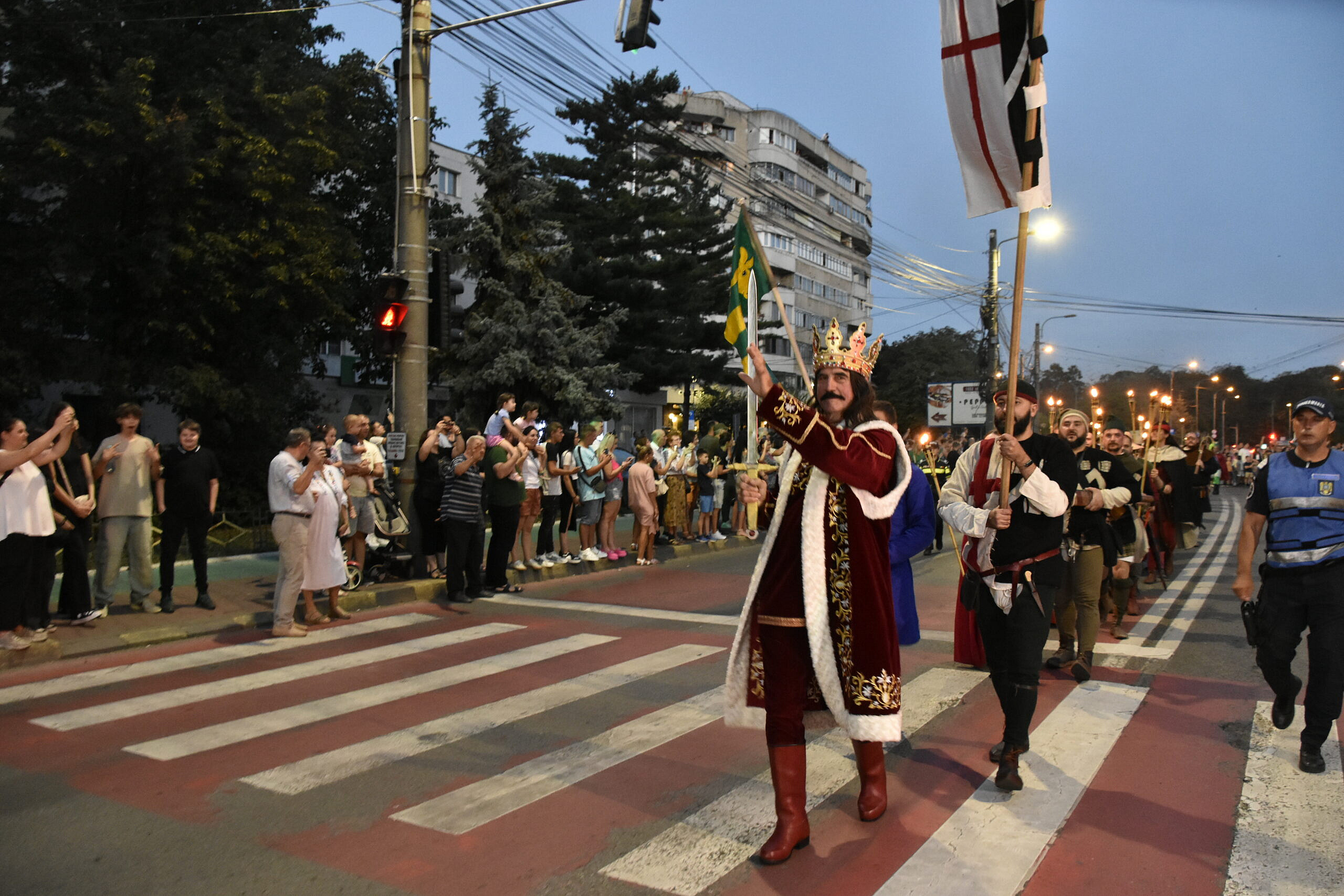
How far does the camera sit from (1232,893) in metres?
3.69

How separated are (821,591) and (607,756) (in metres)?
1.94

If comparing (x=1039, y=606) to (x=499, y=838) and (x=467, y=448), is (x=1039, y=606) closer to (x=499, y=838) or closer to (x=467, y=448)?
(x=499, y=838)

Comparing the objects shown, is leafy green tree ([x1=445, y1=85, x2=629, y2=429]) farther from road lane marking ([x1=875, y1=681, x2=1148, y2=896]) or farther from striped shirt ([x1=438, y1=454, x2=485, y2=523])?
road lane marking ([x1=875, y1=681, x2=1148, y2=896])

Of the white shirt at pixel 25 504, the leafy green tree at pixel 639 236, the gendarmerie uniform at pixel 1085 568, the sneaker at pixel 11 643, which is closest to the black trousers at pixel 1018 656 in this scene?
the gendarmerie uniform at pixel 1085 568

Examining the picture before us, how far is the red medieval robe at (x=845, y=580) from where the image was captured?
3.96 metres

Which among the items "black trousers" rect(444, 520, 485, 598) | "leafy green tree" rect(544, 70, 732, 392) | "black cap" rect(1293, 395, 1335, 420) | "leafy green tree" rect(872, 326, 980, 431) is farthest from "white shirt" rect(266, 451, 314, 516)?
"leafy green tree" rect(872, 326, 980, 431)

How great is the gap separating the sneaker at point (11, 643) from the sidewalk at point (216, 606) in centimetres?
3

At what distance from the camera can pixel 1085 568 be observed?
7.45 m

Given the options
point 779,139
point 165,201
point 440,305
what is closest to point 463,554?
point 440,305

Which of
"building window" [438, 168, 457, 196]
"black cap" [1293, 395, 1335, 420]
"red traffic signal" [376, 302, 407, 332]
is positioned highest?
"building window" [438, 168, 457, 196]

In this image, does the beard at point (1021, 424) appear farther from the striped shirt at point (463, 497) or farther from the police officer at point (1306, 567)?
the striped shirt at point (463, 497)

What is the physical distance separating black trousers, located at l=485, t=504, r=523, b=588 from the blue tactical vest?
762 cm

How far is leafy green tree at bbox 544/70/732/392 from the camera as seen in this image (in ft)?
113

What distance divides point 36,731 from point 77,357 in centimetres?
2015
